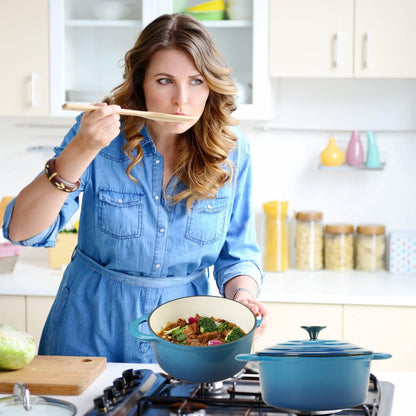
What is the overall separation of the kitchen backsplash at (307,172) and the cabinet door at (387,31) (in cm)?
46

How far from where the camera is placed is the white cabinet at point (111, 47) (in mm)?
2850

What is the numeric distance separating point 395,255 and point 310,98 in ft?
2.57

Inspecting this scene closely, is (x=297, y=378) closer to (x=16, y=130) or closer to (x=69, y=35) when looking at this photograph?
(x=69, y=35)

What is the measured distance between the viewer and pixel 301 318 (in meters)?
2.68

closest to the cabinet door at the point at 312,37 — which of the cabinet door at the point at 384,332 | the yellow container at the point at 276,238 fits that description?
the yellow container at the point at 276,238

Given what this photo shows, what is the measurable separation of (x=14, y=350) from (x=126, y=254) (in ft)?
1.24

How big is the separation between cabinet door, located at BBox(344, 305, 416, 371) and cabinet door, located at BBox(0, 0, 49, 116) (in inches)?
57.0

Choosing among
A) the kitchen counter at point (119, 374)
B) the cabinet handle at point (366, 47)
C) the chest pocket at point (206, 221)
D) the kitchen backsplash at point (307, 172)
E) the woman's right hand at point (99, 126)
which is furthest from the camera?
the kitchen backsplash at point (307, 172)

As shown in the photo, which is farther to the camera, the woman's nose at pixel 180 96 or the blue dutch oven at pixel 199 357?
the woman's nose at pixel 180 96

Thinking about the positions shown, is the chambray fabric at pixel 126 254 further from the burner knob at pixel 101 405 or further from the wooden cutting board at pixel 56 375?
the burner knob at pixel 101 405

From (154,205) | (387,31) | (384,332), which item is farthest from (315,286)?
(154,205)

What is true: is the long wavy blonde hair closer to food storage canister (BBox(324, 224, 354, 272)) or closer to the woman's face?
the woman's face

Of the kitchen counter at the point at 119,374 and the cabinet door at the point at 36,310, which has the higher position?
the kitchen counter at the point at 119,374

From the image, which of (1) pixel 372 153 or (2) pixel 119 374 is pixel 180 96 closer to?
(2) pixel 119 374
